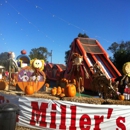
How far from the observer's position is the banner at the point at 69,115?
5.05 metres

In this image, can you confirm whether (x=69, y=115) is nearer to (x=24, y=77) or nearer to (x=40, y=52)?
(x=24, y=77)

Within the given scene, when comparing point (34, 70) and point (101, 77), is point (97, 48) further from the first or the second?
point (101, 77)

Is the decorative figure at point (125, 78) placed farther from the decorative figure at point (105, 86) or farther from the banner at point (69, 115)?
the banner at point (69, 115)

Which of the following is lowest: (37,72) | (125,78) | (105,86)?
(105,86)

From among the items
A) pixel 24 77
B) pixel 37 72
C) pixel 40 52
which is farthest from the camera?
pixel 40 52

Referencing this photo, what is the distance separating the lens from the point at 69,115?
5.53 metres

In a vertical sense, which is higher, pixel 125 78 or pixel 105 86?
pixel 125 78

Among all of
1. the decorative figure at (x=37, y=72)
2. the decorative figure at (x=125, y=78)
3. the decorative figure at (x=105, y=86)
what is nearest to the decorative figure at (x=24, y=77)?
the decorative figure at (x=37, y=72)

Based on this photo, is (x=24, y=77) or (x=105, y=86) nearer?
(x=105, y=86)

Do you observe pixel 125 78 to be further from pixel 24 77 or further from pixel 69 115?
pixel 24 77

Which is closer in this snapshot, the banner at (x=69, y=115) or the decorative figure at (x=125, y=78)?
the banner at (x=69, y=115)

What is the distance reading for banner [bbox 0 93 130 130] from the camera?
505 centimetres

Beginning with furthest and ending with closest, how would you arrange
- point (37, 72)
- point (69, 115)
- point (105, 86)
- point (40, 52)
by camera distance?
1. point (40, 52)
2. point (37, 72)
3. point (105, 86)
4. point (69, 115)

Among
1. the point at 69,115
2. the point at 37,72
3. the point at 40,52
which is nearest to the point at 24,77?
the point at 37,72
